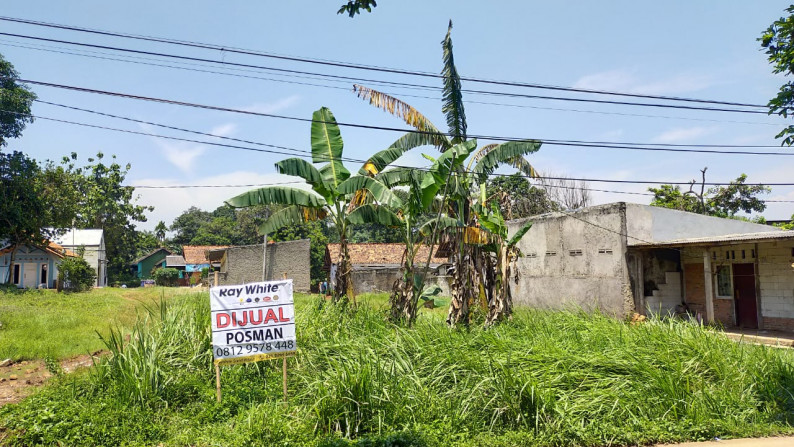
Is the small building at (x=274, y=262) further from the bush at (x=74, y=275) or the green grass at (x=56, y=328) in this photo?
the green grass at (x=56, y=328)

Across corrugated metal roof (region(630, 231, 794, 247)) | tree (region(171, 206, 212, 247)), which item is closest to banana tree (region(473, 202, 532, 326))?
corrugated metal roof (region(630, 231, 794, 247))

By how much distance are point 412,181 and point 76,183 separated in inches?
1786

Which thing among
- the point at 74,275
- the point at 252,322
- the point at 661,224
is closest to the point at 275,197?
the point at 252,322

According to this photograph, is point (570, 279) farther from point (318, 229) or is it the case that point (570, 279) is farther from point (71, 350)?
point (318, 229)

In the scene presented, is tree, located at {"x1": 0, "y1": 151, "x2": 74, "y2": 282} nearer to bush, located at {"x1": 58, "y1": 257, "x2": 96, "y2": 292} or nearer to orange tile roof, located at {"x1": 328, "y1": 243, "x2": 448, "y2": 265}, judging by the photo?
bush, located at {"x1": 58, "y1": 257, "x2": 96, "y2": 292}

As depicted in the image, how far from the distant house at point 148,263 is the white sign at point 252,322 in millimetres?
59900

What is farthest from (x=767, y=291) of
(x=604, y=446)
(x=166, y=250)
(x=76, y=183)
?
(x=166, y=250)

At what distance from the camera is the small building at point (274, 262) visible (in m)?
29.8

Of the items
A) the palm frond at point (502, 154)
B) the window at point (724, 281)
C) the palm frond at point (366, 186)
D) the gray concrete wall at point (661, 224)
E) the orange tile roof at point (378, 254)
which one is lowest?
the window at point (724, 281)

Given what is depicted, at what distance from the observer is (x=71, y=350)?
1126cm

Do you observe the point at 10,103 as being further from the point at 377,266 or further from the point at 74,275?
the point at 377,266

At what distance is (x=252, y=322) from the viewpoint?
7.46 meters

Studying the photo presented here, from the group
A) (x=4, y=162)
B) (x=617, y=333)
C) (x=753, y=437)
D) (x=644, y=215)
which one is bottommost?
(x=753, y=437)

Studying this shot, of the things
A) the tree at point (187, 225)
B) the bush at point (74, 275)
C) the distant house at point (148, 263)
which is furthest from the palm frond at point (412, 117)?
the tree at point (187, 225)
